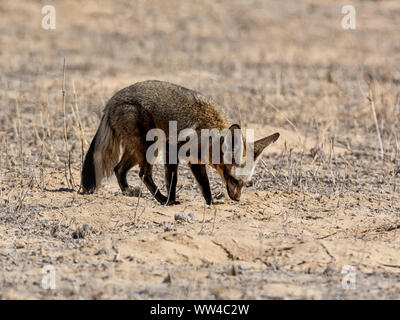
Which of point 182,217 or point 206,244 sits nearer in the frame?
point 206,244

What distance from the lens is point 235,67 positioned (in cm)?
1590

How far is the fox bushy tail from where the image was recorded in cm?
766

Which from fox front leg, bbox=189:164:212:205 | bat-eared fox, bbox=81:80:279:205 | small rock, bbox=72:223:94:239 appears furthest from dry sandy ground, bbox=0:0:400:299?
bat-eared fox, bbox=81:80:279:205

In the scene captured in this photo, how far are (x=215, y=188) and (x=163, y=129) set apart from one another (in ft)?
3.79

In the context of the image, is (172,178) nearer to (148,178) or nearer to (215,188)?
(148,178)

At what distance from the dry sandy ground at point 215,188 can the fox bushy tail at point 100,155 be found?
21 cm

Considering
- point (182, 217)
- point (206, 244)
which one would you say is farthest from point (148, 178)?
point (206, 244)

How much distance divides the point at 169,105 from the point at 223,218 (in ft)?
4.66

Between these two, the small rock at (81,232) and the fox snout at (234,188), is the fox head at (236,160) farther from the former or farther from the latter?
the small rock at (81,232)

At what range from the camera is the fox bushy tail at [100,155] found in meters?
7.66

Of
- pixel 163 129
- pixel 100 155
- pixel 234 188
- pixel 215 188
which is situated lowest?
pixel 215 188

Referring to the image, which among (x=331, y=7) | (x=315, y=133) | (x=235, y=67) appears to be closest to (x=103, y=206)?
(x=315, y=133)

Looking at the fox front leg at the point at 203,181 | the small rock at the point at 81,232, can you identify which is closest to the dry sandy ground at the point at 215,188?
the small rock at the point at 81,232

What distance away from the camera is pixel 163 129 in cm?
757
